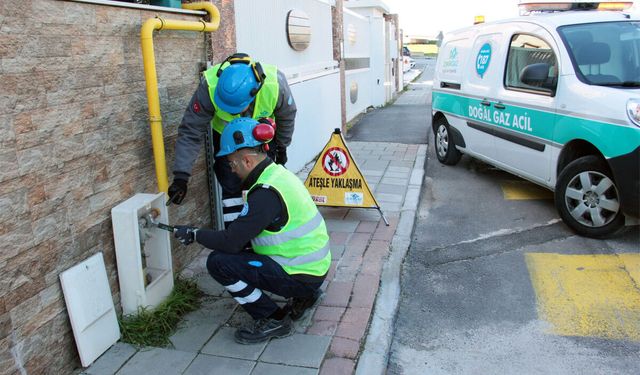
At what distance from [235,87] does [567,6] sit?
500cm

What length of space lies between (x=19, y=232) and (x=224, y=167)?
1.58 meters

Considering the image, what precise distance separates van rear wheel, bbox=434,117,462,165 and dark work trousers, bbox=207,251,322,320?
524 cm

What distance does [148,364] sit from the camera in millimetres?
3207

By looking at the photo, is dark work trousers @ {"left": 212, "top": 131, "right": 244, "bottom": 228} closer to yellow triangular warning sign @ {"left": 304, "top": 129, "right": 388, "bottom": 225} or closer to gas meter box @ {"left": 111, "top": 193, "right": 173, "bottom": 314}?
gas meter box @ {"left": 111, "top": 193, "right": 173, "bottom": 314}

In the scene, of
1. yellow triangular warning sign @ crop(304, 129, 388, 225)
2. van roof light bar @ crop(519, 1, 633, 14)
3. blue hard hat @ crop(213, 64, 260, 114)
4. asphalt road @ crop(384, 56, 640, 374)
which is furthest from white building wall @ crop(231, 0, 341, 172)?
van roof light bar @ crop(519, 1, 633, 14)

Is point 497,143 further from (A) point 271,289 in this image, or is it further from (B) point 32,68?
(B) point 32,68

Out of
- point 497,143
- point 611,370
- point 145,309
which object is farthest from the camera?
point 497,143

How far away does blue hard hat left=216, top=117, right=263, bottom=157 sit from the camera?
3207 millimetres

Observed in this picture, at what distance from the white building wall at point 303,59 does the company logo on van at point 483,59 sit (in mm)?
2184

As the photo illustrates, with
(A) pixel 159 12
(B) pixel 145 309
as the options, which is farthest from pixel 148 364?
(A) pixel 159 12

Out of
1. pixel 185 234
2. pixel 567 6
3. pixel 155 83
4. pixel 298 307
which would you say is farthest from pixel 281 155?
pixel 567 6

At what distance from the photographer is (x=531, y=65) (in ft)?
18.9

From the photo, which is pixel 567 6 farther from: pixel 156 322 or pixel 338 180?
pixel 156 322

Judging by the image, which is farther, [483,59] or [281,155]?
[483,59]
